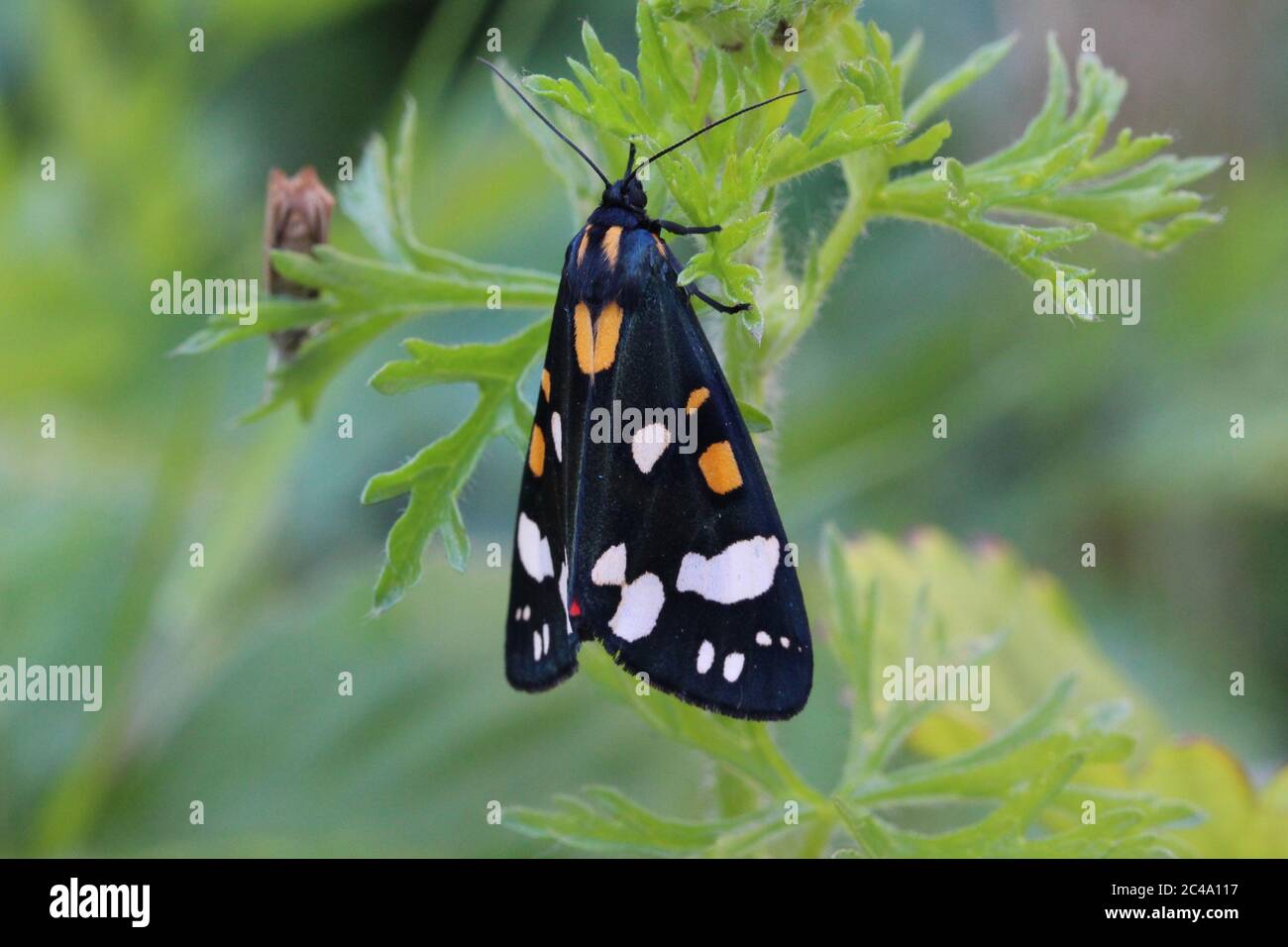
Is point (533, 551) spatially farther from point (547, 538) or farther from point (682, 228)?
point (682, 228)

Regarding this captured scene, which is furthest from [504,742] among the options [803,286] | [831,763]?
[803,286]

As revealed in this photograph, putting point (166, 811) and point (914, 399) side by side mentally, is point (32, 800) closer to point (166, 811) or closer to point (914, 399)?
point (166, 811)

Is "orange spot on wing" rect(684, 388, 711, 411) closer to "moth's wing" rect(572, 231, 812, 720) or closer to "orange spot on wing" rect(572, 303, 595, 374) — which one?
"moth's wing" rect(572, 231, 812, 720)

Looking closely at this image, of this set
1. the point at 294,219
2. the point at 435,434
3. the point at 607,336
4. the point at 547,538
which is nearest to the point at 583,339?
the point at 607,336

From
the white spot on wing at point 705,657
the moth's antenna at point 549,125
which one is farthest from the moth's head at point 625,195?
the white spot on wing at point 705,657

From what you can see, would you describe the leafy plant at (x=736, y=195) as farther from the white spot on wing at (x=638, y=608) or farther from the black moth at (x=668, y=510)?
the white spot on wing at (x=638, y=608)
